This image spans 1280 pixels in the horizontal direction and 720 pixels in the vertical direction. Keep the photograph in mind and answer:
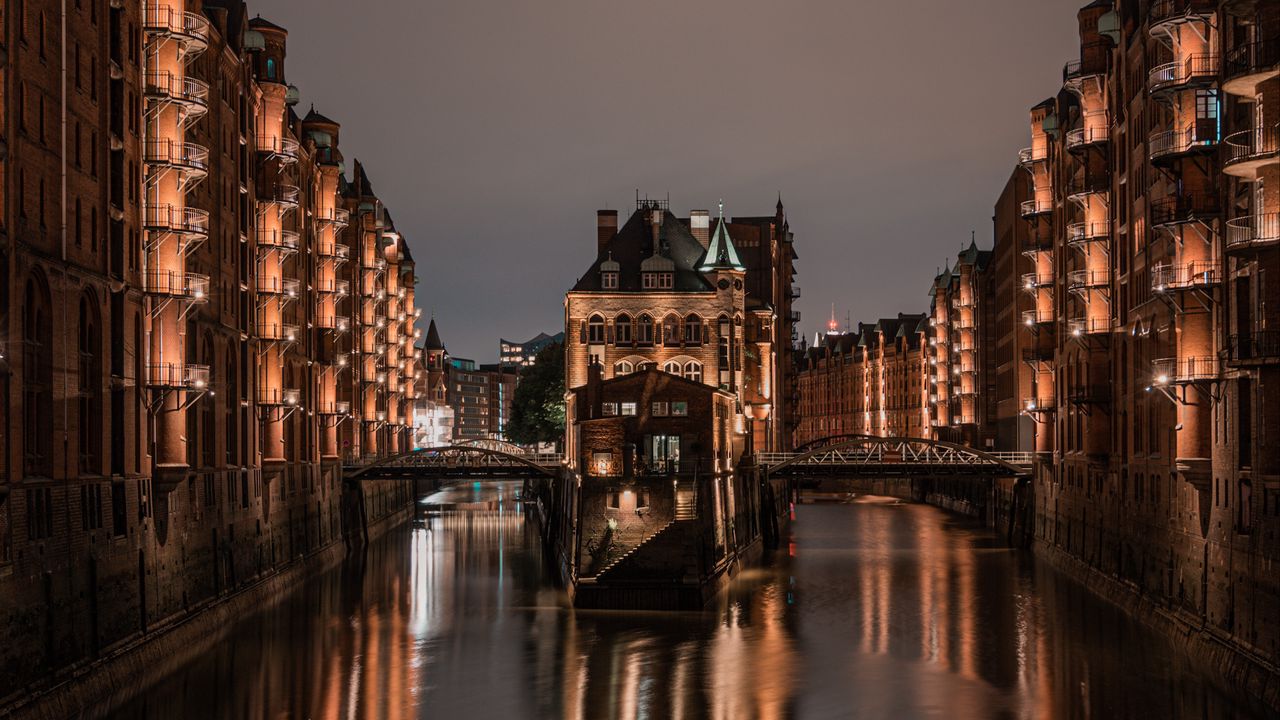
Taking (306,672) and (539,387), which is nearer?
(306,672)

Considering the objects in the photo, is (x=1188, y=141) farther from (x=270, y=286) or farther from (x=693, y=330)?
(x=693, y=330)

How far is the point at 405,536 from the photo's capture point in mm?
93875

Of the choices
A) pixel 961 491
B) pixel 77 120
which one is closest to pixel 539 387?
pixel 961 491

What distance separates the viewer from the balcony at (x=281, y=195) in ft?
199

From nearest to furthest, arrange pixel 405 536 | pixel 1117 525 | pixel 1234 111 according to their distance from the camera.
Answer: pixel 1234 111, pixel 1117 525, pixel 405 536

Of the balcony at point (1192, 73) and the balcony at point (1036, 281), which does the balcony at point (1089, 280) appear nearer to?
the balcony at point (1036, 281)

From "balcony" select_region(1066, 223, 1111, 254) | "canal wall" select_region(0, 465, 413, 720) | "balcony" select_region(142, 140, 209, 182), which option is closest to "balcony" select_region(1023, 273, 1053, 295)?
"balcony" select_region(1066, 223, 1111, 254)

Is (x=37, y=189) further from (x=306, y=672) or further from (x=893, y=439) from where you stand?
(x=893, y=439)

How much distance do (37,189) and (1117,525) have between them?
4017cm

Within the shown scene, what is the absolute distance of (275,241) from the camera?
61.2 metres

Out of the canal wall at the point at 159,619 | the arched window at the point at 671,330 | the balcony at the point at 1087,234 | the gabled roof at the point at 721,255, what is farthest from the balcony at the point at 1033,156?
the canal wall at the point at 159,619

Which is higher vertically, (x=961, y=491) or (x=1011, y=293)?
(x=1011, y=293)

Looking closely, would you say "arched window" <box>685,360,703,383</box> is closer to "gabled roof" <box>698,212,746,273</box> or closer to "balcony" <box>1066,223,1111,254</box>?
"gabled roof" <box>698,212,746,273</box>

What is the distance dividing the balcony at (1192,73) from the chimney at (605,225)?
54.2m
